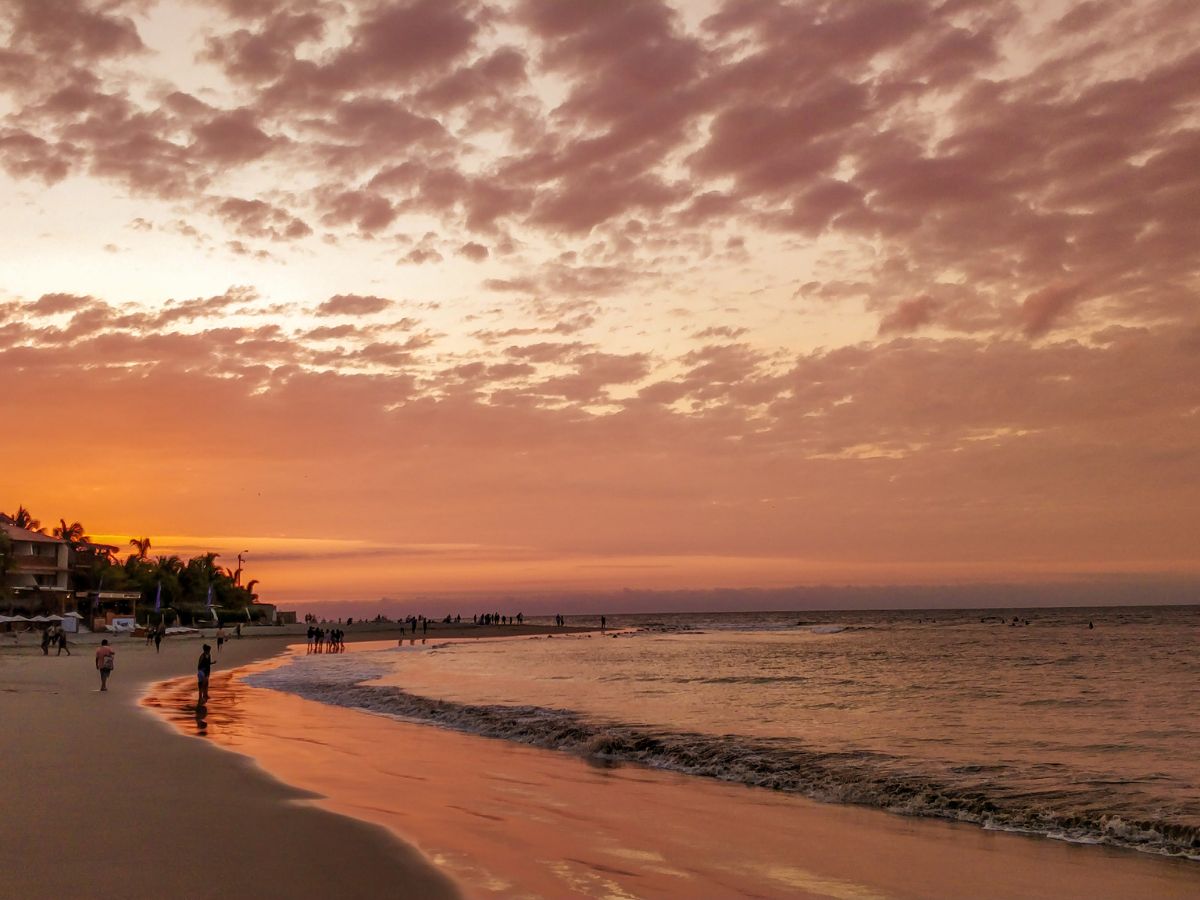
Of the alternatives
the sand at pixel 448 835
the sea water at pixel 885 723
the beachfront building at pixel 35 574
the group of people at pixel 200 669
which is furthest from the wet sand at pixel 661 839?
the beachfront building at pixel 35 574

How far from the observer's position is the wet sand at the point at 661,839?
10.5m

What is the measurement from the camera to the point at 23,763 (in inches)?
608

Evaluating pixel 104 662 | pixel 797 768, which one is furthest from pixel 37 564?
pixel 797 768

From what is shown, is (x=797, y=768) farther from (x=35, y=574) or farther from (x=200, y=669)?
(x=35, y=574)

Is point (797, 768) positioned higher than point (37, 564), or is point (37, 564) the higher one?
point (37, 564)

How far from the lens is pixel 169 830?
36.5 ft

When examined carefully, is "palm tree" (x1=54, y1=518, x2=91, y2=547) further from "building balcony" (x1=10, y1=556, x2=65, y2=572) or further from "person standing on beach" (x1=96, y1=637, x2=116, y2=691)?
"person standing on beach" (x1=96, y1=637, x2=116, y2=691)

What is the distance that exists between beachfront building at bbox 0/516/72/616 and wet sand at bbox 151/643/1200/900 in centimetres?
7331

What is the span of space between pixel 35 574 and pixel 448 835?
9367 cm

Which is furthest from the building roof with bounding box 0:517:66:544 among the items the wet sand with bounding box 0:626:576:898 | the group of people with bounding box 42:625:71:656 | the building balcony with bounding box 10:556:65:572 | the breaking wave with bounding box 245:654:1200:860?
the wet sand with bounding box 0:626:576:898

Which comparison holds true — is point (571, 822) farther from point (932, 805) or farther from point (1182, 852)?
point (1182, 852)

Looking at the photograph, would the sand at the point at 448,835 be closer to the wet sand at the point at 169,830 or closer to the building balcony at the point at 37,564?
the wet sand at the point at 169,830

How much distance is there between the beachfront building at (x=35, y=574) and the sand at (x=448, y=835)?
70.7 metres

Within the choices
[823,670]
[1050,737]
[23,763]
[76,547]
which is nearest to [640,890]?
[23,763]
